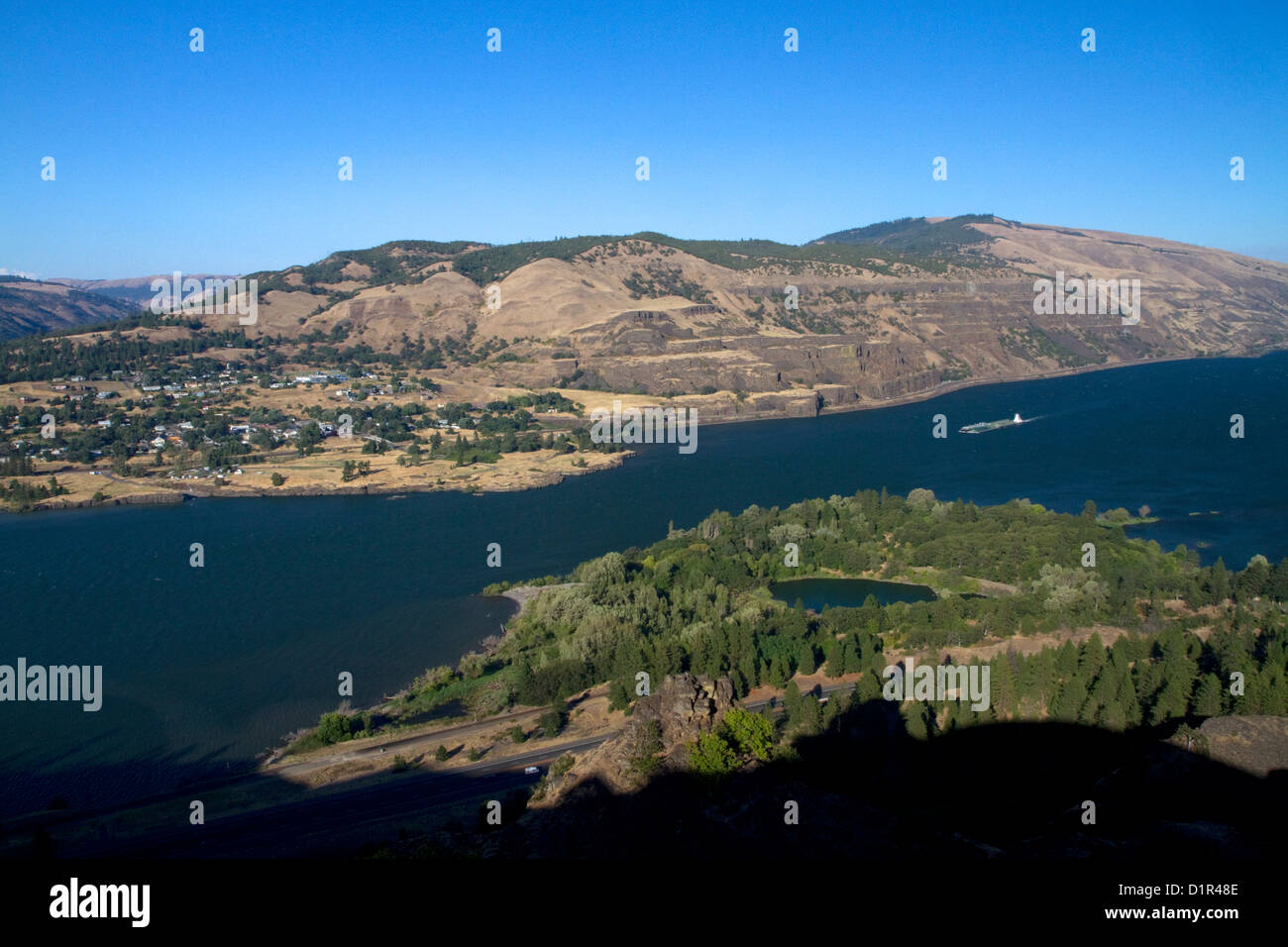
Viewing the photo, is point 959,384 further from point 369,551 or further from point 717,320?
point 369,551

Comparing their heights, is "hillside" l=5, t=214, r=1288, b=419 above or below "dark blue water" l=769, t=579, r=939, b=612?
above

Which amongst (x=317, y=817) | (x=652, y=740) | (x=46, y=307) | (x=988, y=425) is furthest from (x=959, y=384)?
(x=46, y=307)

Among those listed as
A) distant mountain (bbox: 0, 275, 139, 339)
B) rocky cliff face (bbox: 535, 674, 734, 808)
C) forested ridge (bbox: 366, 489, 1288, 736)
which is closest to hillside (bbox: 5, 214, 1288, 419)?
distant mountain (bbox: 0, 275, 139, 339)

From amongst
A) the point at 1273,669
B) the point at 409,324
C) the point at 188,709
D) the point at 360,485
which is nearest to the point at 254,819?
the point at 188,709

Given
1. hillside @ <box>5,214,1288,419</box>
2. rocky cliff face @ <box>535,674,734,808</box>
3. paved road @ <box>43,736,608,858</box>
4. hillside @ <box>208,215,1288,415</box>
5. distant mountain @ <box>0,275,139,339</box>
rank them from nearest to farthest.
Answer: rocky cliff face @ <box>535,674,734,808</box> → paved road @ <box>43,736,608,858</box> → hillside @ <box>5,214,1288,419</box> → hillside @ <box>208,215,1288,415</box> → distant mountain @ <box>0,275,139,339</box>

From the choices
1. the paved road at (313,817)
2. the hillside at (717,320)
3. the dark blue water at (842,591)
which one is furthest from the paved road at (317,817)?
the hillside at (717,320)

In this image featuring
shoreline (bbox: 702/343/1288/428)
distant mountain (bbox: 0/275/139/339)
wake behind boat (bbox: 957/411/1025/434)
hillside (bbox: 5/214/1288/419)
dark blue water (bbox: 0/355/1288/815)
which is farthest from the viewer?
distant mountain (bbox: 0/275/139/339)

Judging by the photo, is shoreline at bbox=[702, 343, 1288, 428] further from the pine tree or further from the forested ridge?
the pine tree
